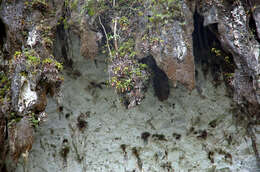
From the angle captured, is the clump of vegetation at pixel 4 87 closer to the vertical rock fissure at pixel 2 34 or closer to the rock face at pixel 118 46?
the rock face at pixel 118 46

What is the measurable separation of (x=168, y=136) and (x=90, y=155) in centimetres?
216

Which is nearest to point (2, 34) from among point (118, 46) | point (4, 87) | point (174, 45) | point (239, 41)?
point (4, 87)

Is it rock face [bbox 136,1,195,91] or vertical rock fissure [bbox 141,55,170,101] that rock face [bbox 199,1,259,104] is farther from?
vertical rock fissure [bbox 141,55,170,101]

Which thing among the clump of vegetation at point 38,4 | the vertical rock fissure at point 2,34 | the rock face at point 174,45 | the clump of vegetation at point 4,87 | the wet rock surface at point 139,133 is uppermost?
the clump of vegetation at point 38,4

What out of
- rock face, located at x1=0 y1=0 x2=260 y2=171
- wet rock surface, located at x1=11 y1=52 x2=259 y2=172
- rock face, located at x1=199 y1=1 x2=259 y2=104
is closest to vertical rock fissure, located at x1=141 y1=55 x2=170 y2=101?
wet rock surface, located at x1=11 y1=52 x2=259 y2=172

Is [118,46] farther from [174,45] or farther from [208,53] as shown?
[208,53]

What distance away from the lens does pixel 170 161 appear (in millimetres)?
7059

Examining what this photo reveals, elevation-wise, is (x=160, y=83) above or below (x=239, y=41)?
below

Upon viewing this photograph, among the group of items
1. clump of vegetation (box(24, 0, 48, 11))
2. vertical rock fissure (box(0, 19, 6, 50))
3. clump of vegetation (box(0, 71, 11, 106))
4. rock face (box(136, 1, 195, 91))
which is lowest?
clump of vegetation (box(0, 71, 11, 106))

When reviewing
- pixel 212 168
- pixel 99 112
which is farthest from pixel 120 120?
pixel 212 168

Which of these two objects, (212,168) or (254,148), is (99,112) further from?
(254,148)

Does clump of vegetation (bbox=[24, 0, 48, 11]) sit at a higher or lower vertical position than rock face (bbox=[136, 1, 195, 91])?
higher

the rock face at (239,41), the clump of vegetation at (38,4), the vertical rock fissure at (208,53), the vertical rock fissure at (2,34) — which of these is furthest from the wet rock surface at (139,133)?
the vertical rock fissure at (2,34)

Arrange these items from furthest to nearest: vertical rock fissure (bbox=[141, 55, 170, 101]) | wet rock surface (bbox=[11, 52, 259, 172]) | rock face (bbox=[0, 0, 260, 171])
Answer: vertical rock fissure (bbox=[141, 55, 170, 101]) → wet rock surface (bbox=[11, 52, 259, 172]) → rock face (bbox=[0, 0, 260, 171])
